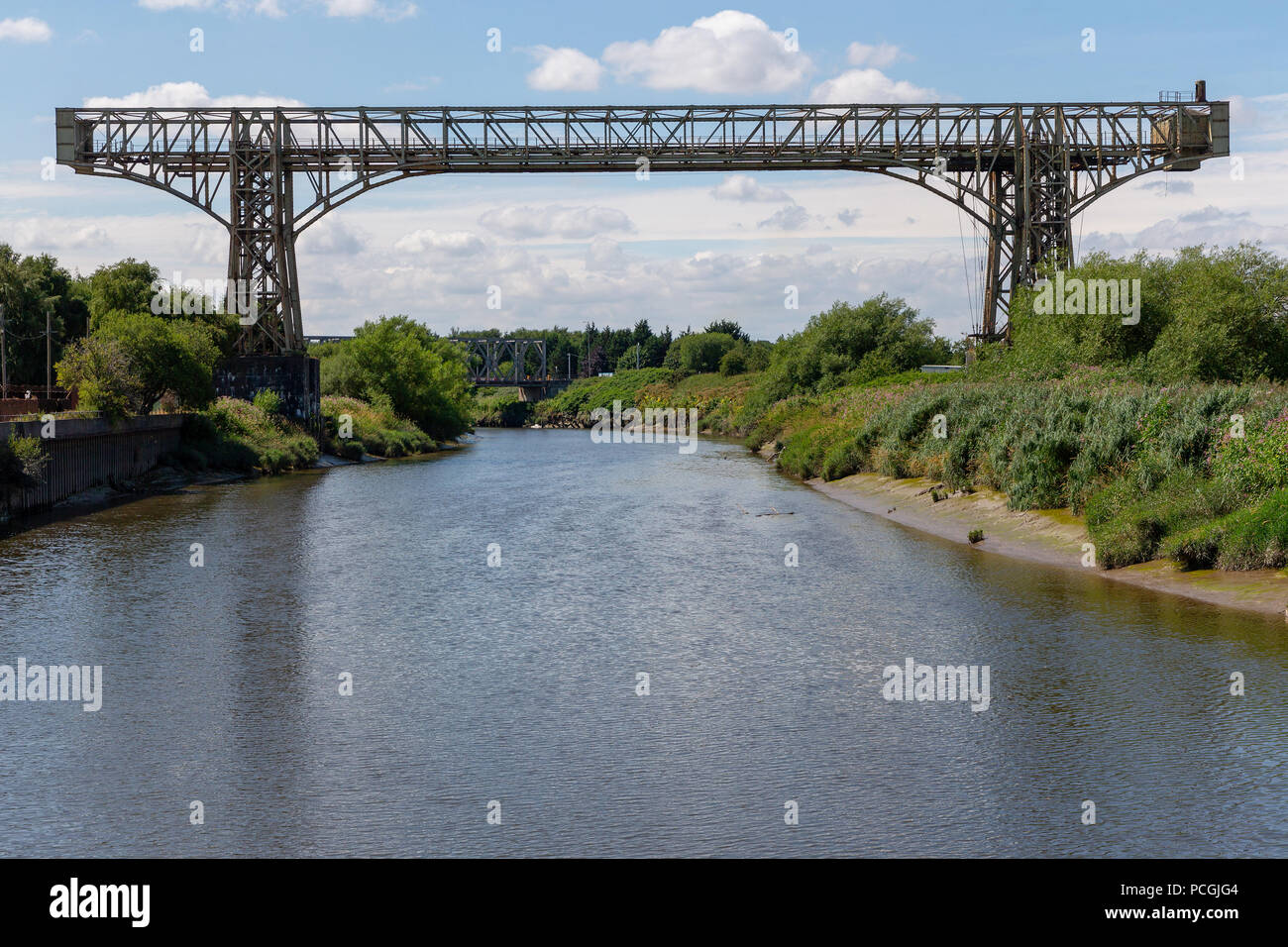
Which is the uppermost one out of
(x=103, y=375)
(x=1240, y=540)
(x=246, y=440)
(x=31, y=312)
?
(x=31, y=312)

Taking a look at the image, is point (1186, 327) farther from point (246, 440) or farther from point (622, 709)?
point (246, 440)

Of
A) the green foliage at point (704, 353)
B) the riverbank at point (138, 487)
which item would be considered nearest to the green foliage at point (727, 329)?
the green foliage at point (704, 353)

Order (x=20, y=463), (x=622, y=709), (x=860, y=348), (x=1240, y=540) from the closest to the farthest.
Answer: (x=622, y=709) → (x=1240, y=540) → (x=20, y=463) → (x=860, y=348)

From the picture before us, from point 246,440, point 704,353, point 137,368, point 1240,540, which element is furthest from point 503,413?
point 1240,540

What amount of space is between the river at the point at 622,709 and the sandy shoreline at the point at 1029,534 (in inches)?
27.5

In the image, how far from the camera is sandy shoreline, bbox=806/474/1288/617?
66.5ft

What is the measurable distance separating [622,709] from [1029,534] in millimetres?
16201

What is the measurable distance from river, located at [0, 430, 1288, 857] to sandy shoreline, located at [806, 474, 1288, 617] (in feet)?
2.29

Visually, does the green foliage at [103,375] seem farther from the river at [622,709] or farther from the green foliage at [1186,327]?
the green foliage at [1186,327]

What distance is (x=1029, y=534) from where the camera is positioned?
2797 centimetres

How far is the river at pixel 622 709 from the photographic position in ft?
35.1

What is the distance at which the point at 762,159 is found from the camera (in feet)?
161
